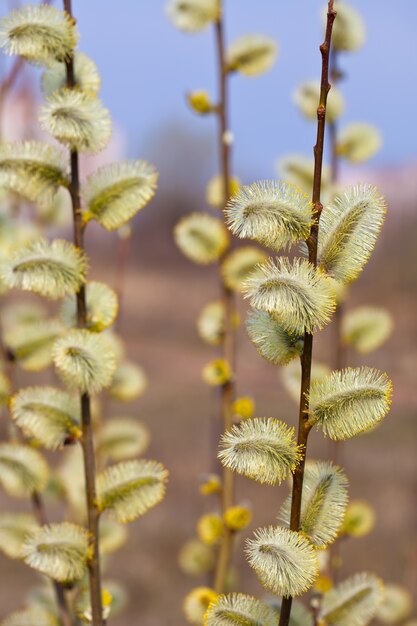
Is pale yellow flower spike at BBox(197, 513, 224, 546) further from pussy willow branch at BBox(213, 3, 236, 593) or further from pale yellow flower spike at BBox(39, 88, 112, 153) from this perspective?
pale yellow flower spike at BBox(39, 88, 112, 153)

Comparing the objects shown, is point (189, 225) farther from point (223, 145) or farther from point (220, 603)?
point (220, 603)

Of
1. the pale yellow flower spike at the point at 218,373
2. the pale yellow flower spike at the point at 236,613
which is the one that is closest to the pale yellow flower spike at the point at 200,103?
the pale yellow flower spike at the point at 218,373

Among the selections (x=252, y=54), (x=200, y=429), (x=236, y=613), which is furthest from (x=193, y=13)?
(x=200, y=429)

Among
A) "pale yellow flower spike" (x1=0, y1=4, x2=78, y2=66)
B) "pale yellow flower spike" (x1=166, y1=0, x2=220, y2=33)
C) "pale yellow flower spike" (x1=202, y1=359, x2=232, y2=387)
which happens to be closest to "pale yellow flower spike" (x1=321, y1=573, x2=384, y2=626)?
"pale yellow flower spike" (x1=202, y1=359, x2=232, y2=387)

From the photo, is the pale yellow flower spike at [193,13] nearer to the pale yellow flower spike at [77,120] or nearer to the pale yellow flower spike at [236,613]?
the pale yellow flower spike at [77,120]

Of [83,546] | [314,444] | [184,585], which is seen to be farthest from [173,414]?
[83,546]

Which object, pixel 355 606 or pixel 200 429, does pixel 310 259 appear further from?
pixel 200 429
